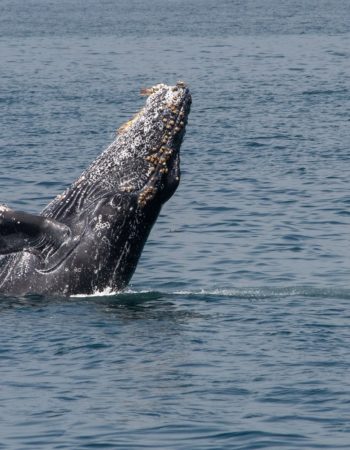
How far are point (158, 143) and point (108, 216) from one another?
133cm

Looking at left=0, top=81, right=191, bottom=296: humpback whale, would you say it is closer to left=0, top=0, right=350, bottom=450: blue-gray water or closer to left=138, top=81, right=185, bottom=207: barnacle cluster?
left=138, top=81, right=185, bottom=207: barnacle cluster

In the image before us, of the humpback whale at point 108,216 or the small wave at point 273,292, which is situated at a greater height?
the humpback whale at point 108,216

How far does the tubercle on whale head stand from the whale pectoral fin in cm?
129

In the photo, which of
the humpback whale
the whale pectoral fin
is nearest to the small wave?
the humpback whale

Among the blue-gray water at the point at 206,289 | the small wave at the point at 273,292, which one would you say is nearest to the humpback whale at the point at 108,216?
the blue-gray water at the point at 206,289

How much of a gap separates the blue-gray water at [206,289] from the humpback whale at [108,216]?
0.35 metres

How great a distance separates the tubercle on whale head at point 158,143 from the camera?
2005 cm

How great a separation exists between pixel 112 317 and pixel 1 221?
2.02 meters

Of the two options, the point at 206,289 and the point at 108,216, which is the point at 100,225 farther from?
the point at 206,289

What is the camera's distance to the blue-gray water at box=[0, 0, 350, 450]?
1540 centimetres

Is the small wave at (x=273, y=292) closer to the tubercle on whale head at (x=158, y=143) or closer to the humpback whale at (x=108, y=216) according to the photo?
the humpback whale at (x=108, y=216)

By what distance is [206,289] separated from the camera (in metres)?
22.1

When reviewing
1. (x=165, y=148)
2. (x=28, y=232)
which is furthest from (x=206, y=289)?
(x=28, y=232)

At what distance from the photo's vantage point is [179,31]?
81.9 m
